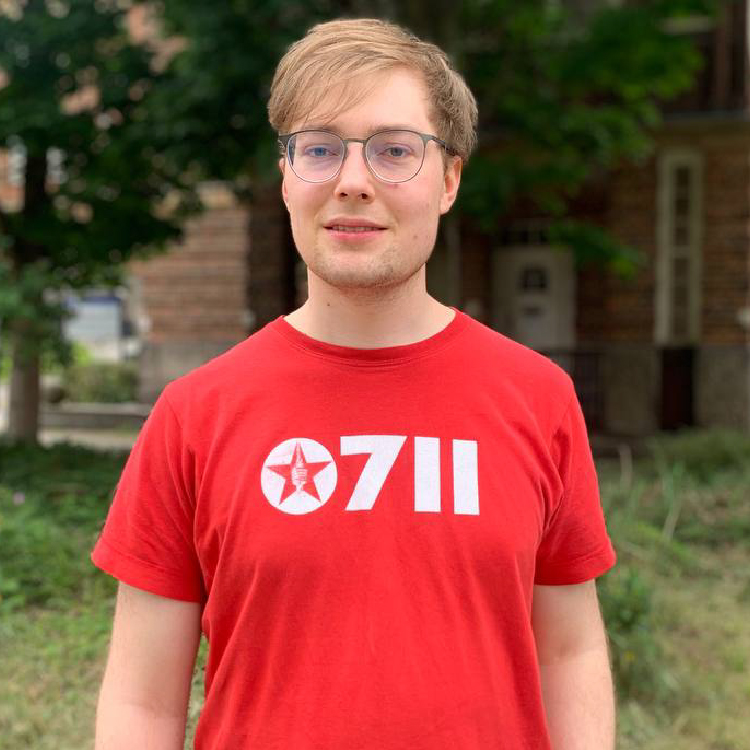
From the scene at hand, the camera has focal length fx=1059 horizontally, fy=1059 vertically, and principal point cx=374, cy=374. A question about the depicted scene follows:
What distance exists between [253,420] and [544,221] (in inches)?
561

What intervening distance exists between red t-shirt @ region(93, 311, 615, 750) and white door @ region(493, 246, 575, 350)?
13.6 metres

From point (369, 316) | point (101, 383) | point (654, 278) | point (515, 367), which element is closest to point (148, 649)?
point (369, 316)

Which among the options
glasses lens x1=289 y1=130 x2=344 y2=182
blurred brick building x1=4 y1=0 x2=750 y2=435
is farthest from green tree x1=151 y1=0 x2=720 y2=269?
glasses lens x1=289 y1=130 x2=344 y2=182

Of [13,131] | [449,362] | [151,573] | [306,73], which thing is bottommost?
[151,573]

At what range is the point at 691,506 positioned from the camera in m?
7.48

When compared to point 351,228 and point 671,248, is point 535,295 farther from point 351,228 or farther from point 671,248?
point 351,228

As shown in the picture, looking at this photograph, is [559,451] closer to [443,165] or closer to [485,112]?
[443,165]

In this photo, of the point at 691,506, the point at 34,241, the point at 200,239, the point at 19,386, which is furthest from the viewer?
the point at 200,239

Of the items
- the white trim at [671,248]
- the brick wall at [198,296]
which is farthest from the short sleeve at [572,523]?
the brick wall at [198,296]

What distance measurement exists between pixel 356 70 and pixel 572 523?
766mm

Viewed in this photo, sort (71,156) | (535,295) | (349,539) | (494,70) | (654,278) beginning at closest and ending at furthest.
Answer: (349,539)
(71,156)
(494,70)
(654,278)
(535,295)

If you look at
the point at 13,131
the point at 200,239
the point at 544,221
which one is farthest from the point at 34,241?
the point at 544,221

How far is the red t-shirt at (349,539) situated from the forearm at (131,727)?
55 millimetres

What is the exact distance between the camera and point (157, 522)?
5.11ft
